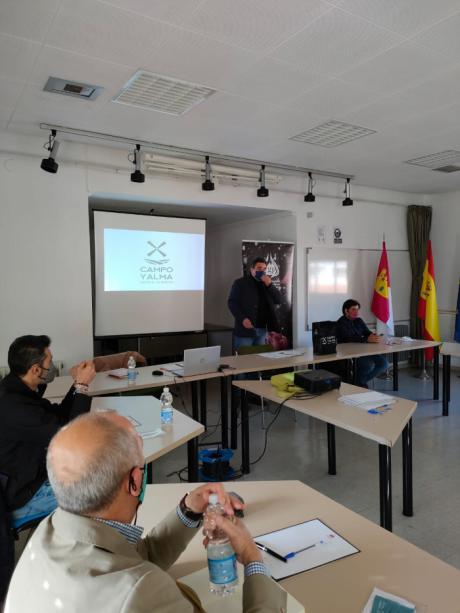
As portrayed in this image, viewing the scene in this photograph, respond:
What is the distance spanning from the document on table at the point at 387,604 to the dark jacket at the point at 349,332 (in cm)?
478

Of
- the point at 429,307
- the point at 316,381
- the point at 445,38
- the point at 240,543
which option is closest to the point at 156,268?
the point at 316,381

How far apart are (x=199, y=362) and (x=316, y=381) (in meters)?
1.15

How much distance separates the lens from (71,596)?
2.65 ft

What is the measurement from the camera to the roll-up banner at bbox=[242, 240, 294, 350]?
249 inches

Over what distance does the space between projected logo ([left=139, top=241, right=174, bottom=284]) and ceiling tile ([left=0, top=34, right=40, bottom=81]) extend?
2757 millimetres

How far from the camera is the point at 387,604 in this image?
116cm

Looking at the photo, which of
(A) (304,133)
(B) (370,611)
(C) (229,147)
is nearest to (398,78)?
(A) (304,133)

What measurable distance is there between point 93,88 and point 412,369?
6503 millimetres

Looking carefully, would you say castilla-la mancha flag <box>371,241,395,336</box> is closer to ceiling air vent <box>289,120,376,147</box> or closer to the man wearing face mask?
the man wearing face mask

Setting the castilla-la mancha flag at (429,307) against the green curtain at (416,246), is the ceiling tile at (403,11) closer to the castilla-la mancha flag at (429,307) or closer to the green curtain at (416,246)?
the castilla-la mancha flag at (429,307)

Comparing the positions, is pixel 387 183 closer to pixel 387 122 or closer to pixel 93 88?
pixel 387 122

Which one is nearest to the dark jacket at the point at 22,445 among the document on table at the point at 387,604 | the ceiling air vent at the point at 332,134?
the document on table at the point at 387,604

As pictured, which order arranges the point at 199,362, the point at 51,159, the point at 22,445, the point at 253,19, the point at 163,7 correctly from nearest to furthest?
the point at 22,445 → the point at 163,7 → the point at 253,19 → the point at 199,362 → the point at 51,159

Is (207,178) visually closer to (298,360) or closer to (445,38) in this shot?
(298,360)
